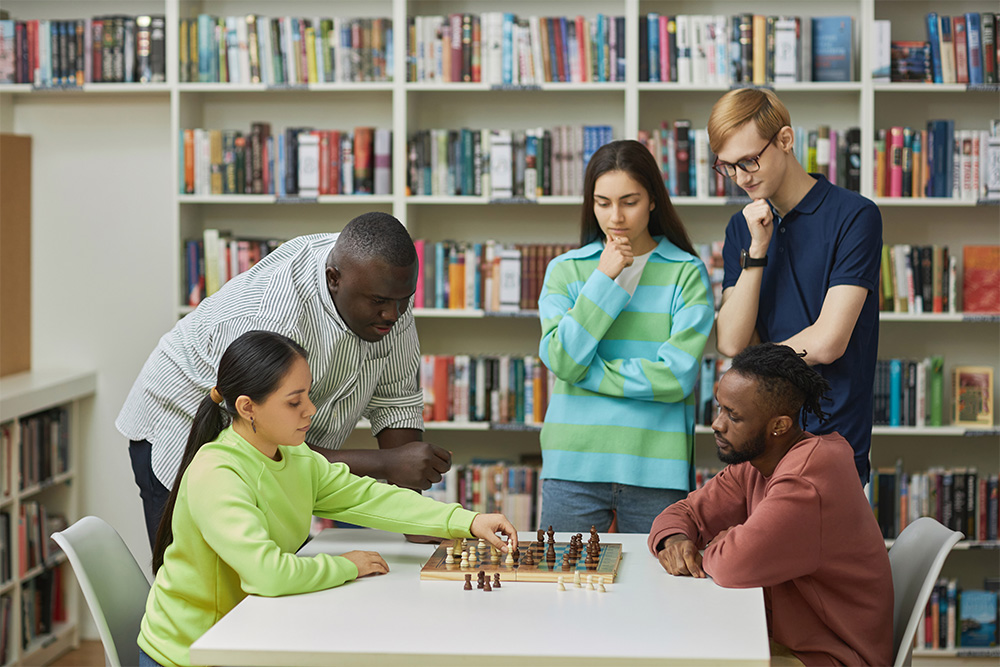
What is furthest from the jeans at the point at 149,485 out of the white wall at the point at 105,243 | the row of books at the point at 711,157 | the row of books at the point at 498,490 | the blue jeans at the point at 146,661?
the row of books at the point at 711,157

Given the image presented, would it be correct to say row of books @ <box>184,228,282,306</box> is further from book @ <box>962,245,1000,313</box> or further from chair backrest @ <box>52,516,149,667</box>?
book @ <box>962,245,1000,313</box>

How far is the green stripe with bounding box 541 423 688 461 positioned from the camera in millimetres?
2262

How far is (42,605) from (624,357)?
280cm

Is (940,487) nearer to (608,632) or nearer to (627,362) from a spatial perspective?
(627,362)

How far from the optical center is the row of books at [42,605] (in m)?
3.68

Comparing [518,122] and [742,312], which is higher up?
[518,122]

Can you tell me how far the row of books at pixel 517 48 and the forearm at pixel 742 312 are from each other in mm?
1763

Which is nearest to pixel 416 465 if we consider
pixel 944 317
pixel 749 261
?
pixel 749 261


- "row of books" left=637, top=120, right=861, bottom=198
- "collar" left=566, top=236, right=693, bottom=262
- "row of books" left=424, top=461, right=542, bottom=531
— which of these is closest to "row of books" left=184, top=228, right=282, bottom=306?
"row of books" left=424, top=461, right=542, bottom=531

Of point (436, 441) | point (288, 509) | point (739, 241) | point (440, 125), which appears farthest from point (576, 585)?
point (440, 125)

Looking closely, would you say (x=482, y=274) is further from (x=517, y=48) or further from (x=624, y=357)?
(x=624, y=357)

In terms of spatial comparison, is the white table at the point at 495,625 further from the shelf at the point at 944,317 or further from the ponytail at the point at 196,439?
the shelf at the point at 944,317

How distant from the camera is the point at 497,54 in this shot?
149 inches

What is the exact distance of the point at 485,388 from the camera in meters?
3.87
